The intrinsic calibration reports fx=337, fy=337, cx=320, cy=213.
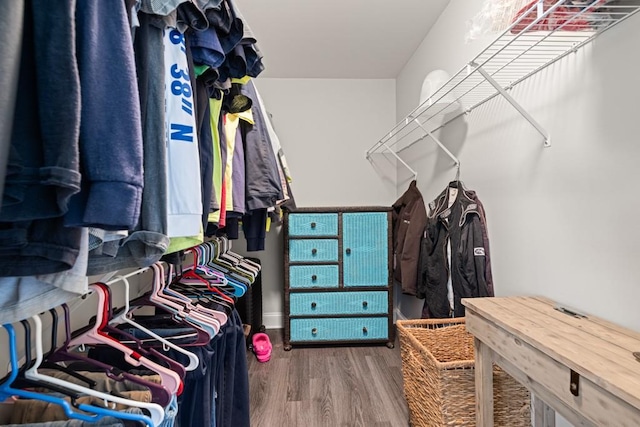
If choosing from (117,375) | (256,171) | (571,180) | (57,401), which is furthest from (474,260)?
(57,401)

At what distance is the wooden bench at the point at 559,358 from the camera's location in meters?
0.71

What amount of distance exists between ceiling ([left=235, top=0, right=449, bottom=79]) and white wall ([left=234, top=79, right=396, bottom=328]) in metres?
0.15

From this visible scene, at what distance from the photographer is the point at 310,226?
2.69m

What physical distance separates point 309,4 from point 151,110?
1860 millimetres

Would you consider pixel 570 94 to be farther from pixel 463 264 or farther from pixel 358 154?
pixel 358 154

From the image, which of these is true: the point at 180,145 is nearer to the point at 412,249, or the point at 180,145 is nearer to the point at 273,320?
the point at 412,249

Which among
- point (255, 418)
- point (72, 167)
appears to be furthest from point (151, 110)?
point (255, 418)

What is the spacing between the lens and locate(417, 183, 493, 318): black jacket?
1658 mm

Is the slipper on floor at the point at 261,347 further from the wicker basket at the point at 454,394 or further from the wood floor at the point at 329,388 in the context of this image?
the wicker basket at the point at 454,394

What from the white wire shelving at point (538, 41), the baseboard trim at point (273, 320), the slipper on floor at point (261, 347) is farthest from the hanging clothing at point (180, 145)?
the baseboard trim at point (273, 320)

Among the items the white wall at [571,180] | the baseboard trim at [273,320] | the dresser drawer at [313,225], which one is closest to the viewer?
the white wall at [571,180]

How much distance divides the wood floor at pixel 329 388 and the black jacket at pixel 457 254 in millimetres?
588

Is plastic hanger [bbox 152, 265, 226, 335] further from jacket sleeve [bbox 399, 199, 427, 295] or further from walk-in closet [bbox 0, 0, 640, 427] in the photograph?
jacket sleeve [bbox 399, 199, 427, 295]

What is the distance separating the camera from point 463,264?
1.69 m
